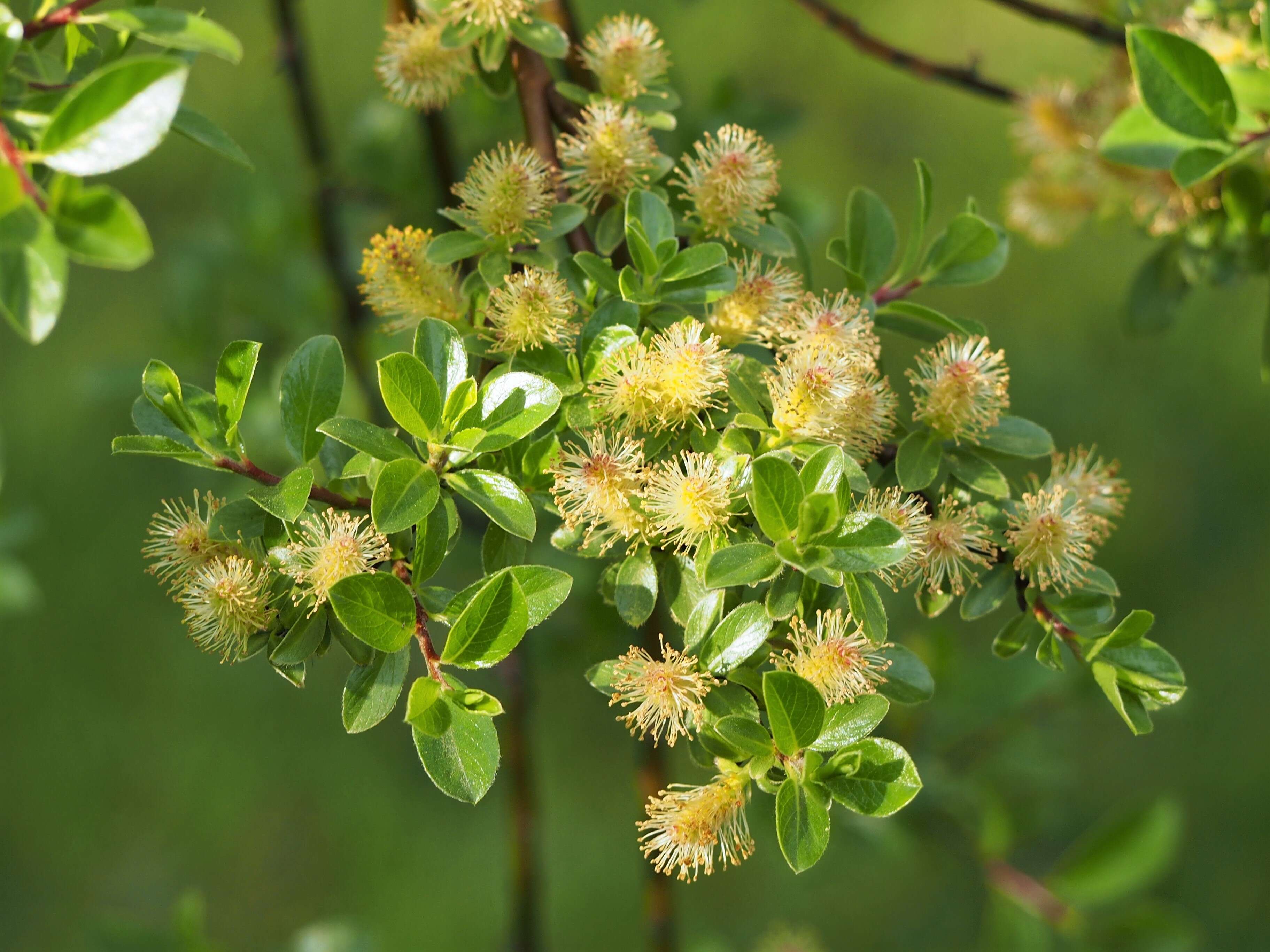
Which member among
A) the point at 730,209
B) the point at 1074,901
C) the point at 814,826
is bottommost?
the point at 1074,901

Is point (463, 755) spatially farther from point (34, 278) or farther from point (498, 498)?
point (34, 278)

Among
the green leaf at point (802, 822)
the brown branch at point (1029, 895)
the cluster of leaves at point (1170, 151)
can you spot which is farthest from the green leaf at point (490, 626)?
the brown branch at point (1029, 895)

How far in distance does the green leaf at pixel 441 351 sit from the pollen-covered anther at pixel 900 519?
6.0 inches

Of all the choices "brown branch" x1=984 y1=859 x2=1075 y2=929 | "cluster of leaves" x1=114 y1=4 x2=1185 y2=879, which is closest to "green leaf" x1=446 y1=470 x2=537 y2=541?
"cluster of leaves" x1=114 y1=4 x2=1185 y2=879

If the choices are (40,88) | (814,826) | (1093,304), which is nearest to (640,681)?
(814,826)

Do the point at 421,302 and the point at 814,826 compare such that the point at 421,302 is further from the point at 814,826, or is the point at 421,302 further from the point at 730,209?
the point at 814,826

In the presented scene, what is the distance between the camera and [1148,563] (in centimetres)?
152

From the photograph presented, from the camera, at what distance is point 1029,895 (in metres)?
1.00

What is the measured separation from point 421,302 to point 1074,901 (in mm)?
834

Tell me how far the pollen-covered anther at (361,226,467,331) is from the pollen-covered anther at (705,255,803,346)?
0.11 meters

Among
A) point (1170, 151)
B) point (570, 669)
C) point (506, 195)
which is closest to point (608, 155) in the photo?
point (506, 195)

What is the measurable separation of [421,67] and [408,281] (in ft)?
0.46

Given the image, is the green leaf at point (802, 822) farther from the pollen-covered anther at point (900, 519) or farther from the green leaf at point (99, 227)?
the green leaf at point (99, 227)

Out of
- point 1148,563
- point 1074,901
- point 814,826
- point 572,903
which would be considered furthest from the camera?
point 1148,563
